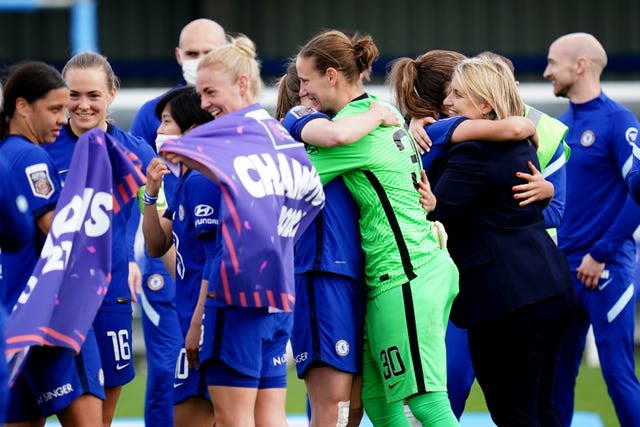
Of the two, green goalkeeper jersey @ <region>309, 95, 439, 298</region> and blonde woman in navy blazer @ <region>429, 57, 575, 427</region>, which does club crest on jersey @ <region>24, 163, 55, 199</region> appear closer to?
green goalkeeper jersey @ <region>309, 95, 439, 298</region>

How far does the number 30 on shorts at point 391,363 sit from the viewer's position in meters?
4.63

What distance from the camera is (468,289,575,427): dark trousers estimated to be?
4.78m

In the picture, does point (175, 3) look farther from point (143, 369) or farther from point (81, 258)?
point (81, 258)

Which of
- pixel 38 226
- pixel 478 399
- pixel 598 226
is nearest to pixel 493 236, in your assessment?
pixel 38 226

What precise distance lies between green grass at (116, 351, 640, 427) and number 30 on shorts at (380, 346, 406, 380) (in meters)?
3.14

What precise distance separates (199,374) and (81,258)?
0.70 m

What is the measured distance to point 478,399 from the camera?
894 centimetres

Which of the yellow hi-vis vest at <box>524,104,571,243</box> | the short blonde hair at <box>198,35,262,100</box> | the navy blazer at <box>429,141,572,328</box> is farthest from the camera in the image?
the yellow hi-vis vest at <box>524,104,571,243</box>

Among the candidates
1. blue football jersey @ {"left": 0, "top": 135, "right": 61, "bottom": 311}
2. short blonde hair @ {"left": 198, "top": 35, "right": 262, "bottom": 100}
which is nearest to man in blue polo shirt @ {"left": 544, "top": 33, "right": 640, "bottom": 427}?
short blonde hair @ {"left": 198, "top": 35, "right": 262, "bottom": 100}

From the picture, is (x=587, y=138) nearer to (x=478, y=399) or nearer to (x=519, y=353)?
(x=519, y=353)

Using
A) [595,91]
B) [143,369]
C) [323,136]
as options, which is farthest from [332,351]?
[143,369]

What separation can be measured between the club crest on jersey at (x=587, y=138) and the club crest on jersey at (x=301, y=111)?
2369mm

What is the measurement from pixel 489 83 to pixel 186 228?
1282 mm

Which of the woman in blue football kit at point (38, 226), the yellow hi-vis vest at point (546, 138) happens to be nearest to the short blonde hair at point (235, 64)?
the woman in blue football kit at point (38, 226)
